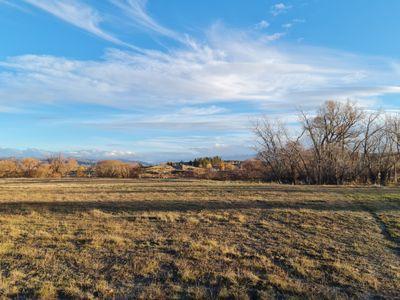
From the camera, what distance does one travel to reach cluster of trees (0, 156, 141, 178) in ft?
153

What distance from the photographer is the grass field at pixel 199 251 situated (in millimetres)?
5387

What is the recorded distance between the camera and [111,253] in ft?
23.6

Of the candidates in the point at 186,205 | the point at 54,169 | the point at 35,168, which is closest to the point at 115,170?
the point at 54,169

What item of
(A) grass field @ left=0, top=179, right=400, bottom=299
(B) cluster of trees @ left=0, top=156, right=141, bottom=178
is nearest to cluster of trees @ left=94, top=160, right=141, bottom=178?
(B) cluster of trees @ left=0, top=156, right=141, bottom=178

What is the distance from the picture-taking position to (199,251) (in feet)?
24.1

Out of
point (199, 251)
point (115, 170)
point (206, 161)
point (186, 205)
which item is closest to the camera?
point (199, 251)

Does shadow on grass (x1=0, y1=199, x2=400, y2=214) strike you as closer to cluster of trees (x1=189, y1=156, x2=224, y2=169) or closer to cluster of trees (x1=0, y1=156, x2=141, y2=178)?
cluster of trees (x1=0, y1=156, x2=141, y2=178)

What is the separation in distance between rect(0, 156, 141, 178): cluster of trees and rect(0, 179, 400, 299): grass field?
34.4 metres

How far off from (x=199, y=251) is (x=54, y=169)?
48322mm

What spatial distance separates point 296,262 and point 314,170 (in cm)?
2871

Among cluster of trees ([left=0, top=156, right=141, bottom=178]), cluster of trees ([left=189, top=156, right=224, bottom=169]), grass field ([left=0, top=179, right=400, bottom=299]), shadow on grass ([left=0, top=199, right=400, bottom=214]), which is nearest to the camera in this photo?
grass field ([left=0, top=179, right=400, bottom=299])

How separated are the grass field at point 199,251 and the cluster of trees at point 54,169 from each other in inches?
1355

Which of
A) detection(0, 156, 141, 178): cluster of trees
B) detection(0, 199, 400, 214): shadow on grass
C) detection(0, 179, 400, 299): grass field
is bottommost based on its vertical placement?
detection(0, 179, 400, 299): grass field

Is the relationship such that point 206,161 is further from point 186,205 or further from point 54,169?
point 186,205
